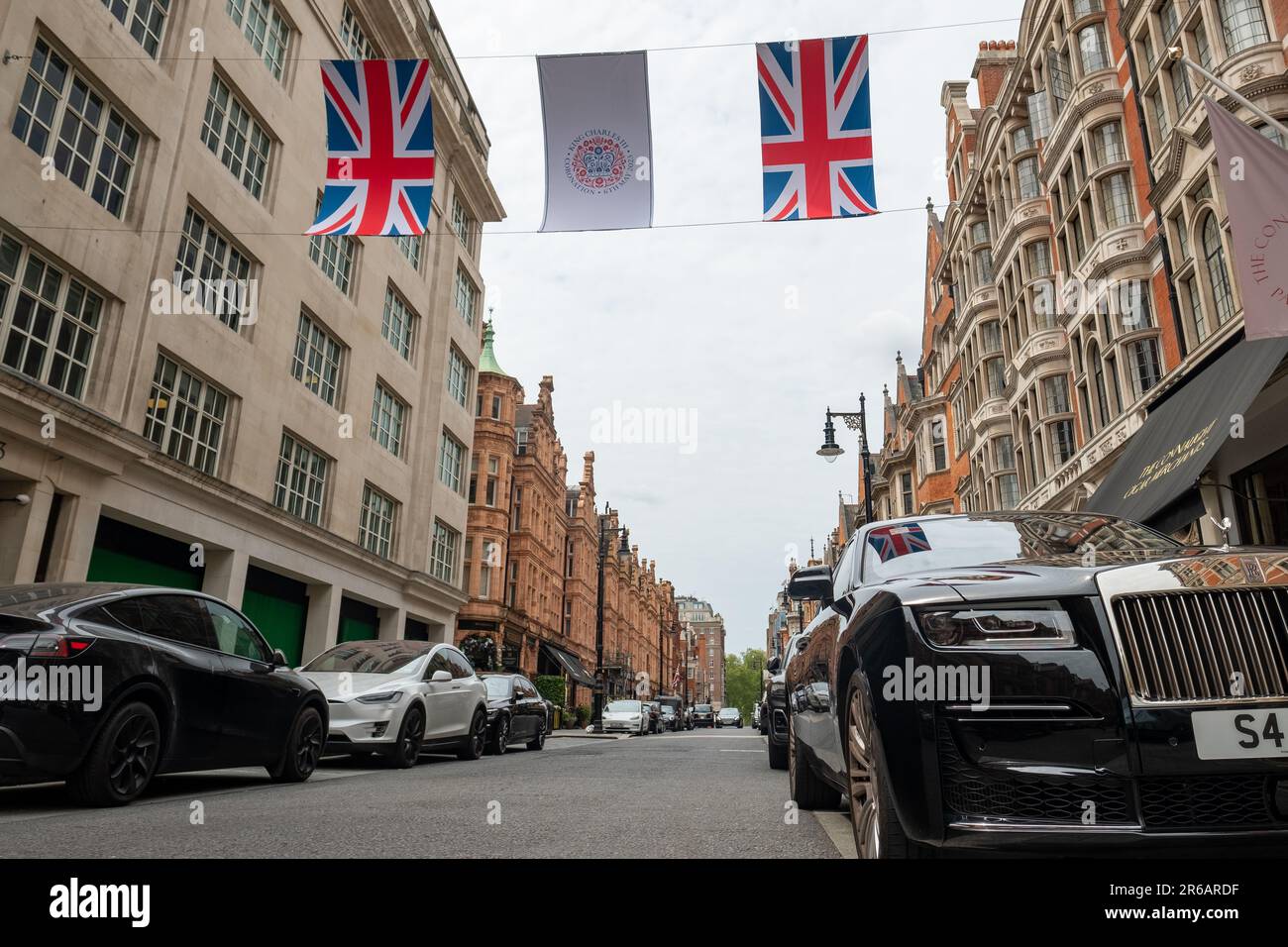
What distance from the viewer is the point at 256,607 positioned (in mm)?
20016

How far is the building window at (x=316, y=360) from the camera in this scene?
851 inches

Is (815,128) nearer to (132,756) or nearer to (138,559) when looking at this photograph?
(132,756)

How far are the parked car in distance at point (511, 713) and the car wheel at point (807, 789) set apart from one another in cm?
879

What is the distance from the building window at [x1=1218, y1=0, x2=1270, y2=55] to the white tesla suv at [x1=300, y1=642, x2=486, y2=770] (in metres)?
15.6

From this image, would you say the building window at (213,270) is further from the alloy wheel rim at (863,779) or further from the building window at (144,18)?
the alloy wheel rim at (863,779)

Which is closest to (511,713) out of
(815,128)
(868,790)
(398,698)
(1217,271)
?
(398,698)

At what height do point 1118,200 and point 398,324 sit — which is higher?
point 398,324

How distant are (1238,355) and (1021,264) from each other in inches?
550

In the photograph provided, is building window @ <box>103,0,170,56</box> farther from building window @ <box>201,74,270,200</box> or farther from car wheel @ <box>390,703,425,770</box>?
car wheel @ <box>390,703,425,770</box>

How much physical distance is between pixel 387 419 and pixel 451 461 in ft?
18.1

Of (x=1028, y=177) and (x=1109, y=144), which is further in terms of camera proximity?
(x=1028, y=177)

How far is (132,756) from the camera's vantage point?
19.6 ft

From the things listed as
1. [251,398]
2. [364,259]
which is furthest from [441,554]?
[251,398]
